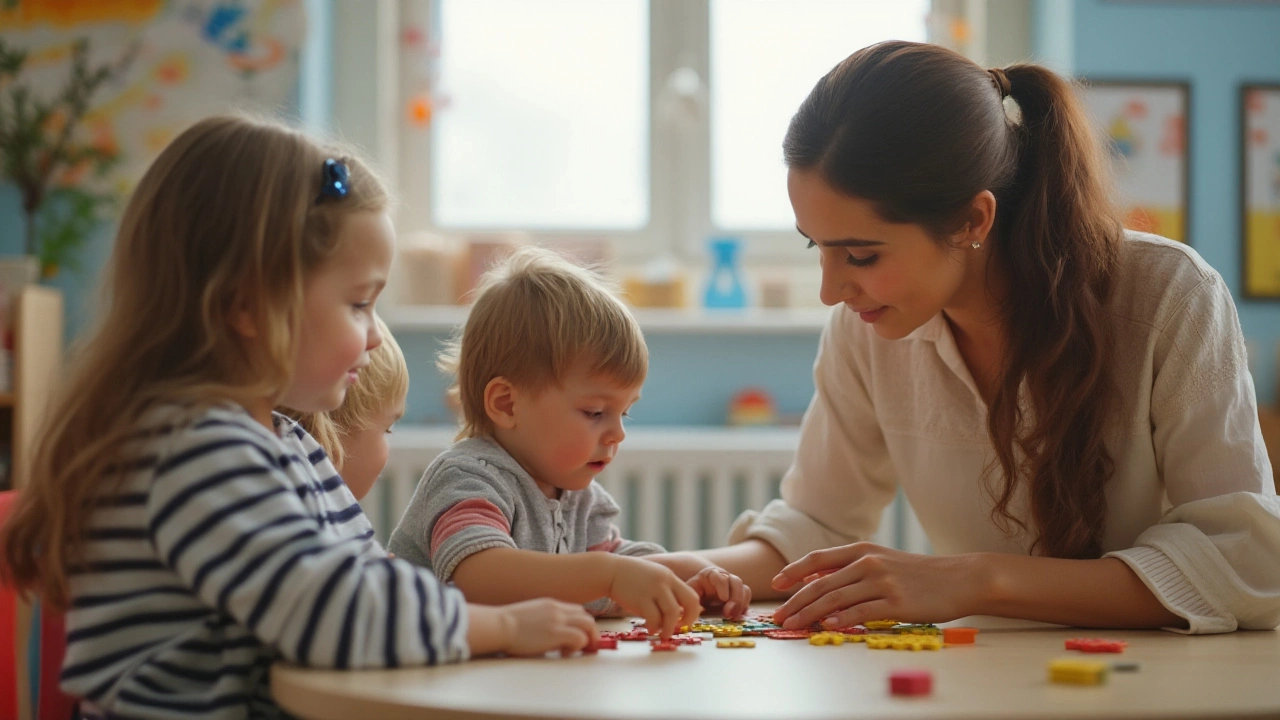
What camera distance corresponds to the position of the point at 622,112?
12.1 ft

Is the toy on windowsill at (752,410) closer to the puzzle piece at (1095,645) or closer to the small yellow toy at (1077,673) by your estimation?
the puzzle piece at (1095,645)

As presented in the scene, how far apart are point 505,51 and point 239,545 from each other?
294cm

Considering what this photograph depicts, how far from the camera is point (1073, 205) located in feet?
4.89

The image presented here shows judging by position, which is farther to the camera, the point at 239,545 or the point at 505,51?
the point at 505,51

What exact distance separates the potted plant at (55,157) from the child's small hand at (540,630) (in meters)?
2.59

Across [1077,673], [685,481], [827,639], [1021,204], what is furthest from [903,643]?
[685,481]

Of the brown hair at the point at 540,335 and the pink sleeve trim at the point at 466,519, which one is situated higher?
the brown hair at the point at 540,335

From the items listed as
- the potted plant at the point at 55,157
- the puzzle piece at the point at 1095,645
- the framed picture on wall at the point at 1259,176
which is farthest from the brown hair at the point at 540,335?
the framed picture on wall at the point at 1259,176

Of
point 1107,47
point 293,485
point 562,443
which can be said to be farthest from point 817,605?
point 1107,47

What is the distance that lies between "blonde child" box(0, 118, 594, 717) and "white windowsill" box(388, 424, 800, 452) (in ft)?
6.51

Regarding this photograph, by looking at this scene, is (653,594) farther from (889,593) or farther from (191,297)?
(191,297)

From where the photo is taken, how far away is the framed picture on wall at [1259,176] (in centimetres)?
332

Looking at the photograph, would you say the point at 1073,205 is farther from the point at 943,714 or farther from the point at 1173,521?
the point at 943,714

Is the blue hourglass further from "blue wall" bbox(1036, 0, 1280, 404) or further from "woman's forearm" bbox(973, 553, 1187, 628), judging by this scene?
"woman's forearm" bbox(973, 553, 1187, 628)
